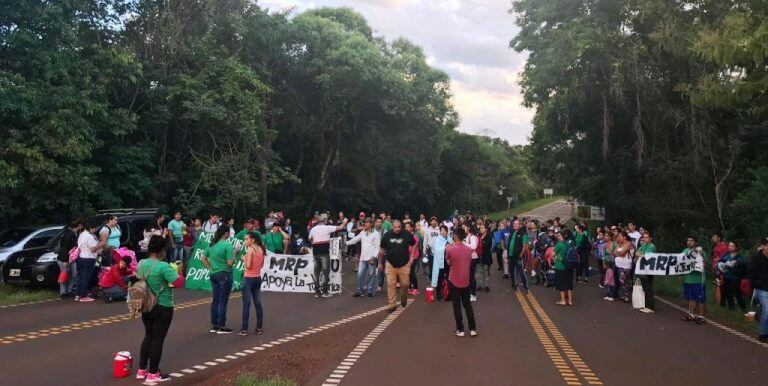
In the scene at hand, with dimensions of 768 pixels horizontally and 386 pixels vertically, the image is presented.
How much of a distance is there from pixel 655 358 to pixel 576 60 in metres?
18.7

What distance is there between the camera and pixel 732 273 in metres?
13.6

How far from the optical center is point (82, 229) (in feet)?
45.7

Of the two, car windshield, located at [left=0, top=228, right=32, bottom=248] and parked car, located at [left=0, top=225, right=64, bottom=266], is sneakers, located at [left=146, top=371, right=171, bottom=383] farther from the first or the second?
car windshield, located at [left=0, top=228, right=32, bottom=248]

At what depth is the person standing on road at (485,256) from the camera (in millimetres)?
16188

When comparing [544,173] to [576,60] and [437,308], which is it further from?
[437,308]

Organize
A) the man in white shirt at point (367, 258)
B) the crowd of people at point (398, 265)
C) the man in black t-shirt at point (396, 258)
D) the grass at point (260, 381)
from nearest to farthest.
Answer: the grass at point (260, 381), the crowd of people at point (398, 265), the man in black t-shirt at point (396, 258), the man in white shirt at point (367, 258)

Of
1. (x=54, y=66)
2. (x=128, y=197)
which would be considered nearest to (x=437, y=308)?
(x=54, y=66)

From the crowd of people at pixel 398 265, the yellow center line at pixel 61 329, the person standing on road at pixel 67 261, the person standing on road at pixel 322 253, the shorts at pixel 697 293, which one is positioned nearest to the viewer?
the crowd of people at pixel 398 265

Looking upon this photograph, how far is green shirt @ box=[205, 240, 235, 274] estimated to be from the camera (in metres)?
9.95

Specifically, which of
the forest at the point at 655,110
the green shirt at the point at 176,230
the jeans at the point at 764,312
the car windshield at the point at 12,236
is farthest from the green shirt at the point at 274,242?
the forest at the point at 655,110

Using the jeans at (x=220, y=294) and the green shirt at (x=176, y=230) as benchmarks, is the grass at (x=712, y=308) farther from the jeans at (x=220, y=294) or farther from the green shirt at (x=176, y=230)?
the green shirt at (x=176, y=230)

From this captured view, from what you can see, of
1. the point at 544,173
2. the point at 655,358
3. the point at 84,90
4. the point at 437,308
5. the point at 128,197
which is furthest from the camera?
the point at 544,173

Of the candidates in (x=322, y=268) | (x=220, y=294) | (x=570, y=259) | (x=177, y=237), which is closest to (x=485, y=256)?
(x=570, y=259)

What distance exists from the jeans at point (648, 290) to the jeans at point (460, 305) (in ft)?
19.3
